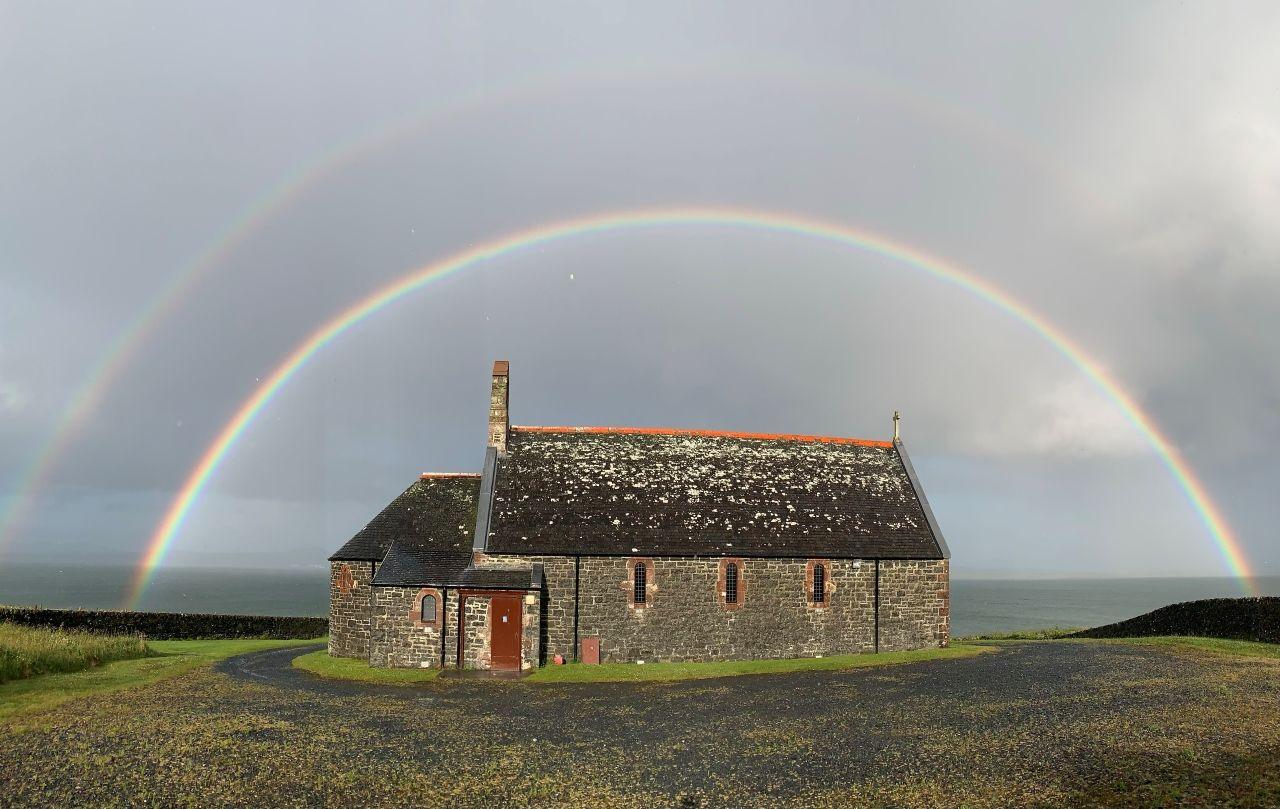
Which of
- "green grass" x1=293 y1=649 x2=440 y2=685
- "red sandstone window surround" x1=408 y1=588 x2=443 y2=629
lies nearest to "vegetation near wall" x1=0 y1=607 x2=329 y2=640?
"green grass" x1=293 y1=649 x2=440 y2=685

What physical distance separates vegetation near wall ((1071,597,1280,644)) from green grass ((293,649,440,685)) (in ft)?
116

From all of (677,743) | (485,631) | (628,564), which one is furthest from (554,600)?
(677,743)

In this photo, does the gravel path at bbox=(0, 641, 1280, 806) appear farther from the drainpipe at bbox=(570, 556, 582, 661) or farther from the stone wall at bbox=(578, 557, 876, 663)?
the stone wall at bbox=(578, 557, 876, 663)

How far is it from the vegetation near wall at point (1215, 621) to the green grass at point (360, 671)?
35275 millimetres

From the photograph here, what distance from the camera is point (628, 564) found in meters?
33.6

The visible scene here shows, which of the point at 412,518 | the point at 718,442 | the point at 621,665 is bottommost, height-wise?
the point at 621,665

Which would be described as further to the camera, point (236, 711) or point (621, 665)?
point (621, 665)

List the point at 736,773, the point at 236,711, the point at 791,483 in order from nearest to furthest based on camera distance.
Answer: the point at 736,773 < the point at 236,711 < the point at 791,483

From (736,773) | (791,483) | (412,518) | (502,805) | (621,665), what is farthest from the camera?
(791,483)

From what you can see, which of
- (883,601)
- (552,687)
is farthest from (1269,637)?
(552,687)

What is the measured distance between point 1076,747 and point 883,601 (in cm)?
1914

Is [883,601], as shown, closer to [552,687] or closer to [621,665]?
[621,665]

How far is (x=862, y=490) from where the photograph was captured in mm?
39125

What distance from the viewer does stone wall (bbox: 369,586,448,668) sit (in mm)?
31875
